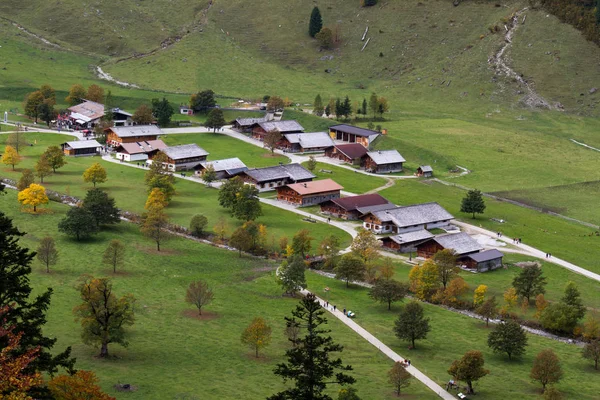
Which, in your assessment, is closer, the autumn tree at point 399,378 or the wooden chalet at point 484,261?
the autumn tree at point 399,378

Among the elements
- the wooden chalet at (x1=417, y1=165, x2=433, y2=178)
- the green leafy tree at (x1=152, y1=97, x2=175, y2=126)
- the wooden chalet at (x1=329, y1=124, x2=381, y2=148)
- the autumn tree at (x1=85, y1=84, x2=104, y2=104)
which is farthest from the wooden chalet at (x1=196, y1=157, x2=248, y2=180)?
the autumn tree at (x1=85, y1=84, x2=104, y2=104)

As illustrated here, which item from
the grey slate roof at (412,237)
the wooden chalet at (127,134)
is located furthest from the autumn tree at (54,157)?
the grey slate roof at (412,237)

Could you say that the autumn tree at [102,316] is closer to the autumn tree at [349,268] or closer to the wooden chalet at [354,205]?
the autumn tree at [349,268]

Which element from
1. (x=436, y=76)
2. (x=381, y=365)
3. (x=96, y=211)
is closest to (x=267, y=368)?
(x=381, y=365)

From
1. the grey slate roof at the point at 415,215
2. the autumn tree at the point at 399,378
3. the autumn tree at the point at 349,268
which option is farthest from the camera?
the grey slate roof at the point at 415,215

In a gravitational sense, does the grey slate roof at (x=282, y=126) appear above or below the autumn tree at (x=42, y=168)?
above

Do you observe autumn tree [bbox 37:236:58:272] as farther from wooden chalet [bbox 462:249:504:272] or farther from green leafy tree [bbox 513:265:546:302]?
green leafy tree [bbox 513:265:546:302]
